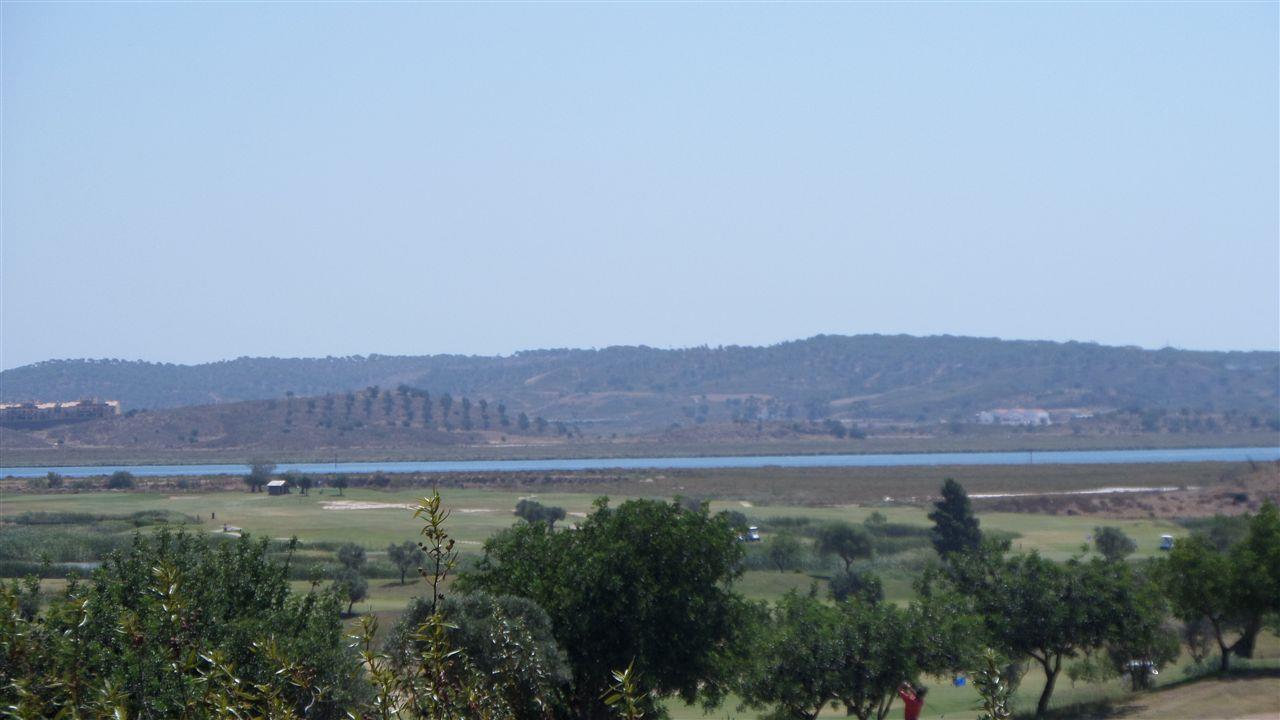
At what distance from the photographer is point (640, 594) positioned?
21094mm

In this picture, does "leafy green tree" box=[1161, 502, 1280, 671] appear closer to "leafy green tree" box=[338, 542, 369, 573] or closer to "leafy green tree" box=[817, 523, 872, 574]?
"leafy green tree" box=[817, 523, 872, 574]

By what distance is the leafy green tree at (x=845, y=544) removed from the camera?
58.0 meters

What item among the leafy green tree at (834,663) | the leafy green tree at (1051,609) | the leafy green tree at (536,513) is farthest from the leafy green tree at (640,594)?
the leafy green tree at (536,513)

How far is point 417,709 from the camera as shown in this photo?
21.3 feet

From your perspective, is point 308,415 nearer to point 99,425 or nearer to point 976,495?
point 99,425

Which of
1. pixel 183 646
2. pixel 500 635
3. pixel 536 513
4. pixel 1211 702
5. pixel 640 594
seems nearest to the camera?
pixel 183 646

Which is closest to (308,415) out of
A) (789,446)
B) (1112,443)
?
(789,446)

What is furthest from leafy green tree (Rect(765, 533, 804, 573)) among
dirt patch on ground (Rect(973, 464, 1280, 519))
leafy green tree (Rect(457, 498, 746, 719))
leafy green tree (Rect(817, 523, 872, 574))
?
dirt patch on ground (Rect(973, 464, 1280, 519))

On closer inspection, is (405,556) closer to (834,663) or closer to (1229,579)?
(834,663)

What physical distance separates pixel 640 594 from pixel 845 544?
38.8 m

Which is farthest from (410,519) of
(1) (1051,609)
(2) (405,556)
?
(1) (1051,609)

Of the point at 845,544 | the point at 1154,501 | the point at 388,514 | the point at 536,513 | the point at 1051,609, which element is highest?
the point at 1051,609

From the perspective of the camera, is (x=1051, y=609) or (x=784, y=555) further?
(x=784, y=555)

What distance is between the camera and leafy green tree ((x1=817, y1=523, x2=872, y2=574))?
58000 mm
